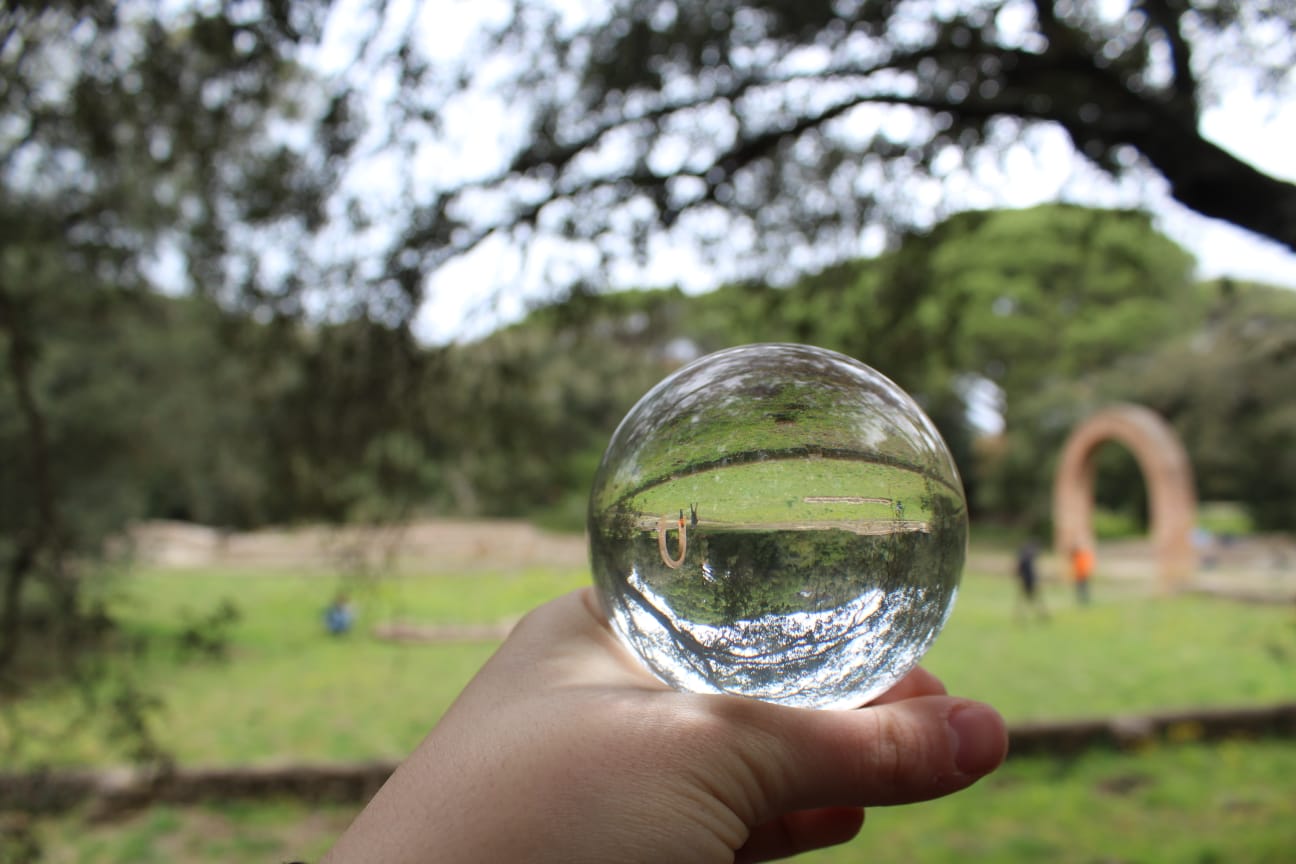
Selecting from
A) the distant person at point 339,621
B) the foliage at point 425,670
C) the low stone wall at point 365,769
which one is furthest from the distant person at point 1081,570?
→ the distant person at point 339,621

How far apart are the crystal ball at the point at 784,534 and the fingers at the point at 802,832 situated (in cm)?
38

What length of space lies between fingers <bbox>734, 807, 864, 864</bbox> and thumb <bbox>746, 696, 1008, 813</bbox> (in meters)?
0.40

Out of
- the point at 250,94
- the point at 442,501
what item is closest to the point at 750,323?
the point at 442,501

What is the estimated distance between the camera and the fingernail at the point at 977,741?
5.03 ft

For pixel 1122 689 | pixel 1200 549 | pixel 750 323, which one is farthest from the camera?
pixel 1200 549

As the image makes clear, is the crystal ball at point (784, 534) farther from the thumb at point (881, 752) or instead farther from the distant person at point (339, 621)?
the distant person at point (339, 621)

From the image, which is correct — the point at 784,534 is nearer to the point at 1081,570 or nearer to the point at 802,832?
the point at 802,832

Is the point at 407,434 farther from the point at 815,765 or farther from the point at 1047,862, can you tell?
the point at 1047,862

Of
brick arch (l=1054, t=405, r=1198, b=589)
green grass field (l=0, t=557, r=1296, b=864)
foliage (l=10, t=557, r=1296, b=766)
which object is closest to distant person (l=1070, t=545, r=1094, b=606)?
foliage (l=10, t=557, r=1296, b=766)

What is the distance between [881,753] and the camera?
1478 mm

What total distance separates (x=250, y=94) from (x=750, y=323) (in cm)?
385

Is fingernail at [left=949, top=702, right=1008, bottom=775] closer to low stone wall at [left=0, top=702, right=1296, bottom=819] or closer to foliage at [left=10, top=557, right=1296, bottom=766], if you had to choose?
foliage at [left=10, top=557, right=1296, bottom=766]

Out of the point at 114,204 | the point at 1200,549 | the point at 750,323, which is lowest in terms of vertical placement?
the point at 1200,549

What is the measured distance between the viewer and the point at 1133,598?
1684cm
